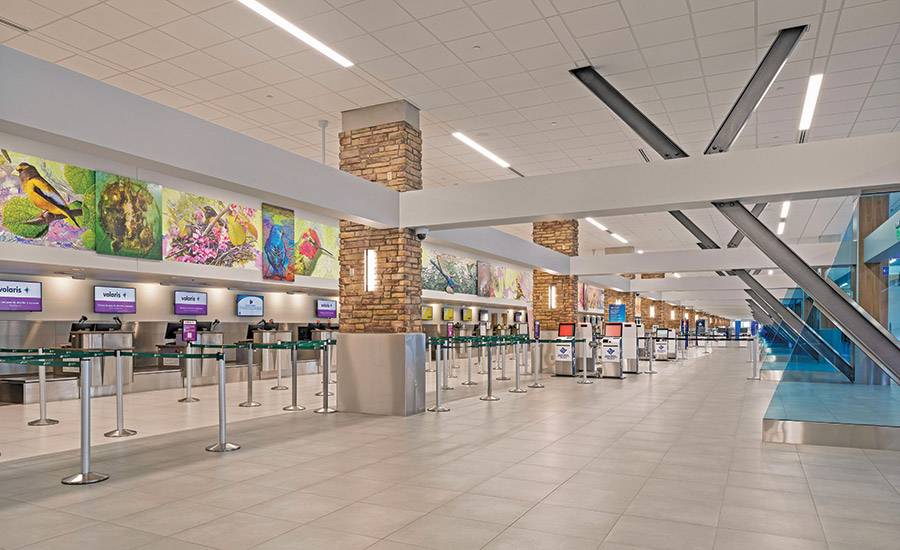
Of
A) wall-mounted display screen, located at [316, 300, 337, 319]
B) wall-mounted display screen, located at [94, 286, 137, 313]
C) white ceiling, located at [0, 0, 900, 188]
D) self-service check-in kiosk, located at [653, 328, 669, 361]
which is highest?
white ceiling, located at [0, 0, 900, 188]

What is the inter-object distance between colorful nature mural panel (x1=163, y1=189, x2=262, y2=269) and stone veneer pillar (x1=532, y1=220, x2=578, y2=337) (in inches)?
292

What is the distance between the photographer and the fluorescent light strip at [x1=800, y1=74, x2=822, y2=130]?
8516mm

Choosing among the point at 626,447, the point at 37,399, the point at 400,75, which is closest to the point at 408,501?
the point at 626,447

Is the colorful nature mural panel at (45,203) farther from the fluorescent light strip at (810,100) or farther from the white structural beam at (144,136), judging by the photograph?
the fluorescent light strip at (810,100)

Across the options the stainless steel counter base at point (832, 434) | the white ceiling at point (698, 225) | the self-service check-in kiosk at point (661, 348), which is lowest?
the self-service check-in kiosk at point (661, 348)

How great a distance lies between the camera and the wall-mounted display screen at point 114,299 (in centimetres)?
1265

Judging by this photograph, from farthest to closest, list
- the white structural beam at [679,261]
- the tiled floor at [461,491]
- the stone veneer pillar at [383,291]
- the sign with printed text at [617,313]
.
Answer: the sign with printed text at [617,313], the white structural beam at [679,261], the stone veneer pillar at [383,291], the tiled floor at [461,491]

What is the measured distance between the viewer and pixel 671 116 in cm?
1008

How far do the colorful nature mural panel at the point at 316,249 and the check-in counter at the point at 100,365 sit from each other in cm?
478

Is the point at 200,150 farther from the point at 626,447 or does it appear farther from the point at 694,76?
the point at 694,76

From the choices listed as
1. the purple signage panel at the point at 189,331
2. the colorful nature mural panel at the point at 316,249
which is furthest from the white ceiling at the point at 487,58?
the colorful nature mural panel at the point at 316,249

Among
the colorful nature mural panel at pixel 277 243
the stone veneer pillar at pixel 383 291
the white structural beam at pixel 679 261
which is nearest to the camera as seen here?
the stone veneer pillar at pixel 383 291

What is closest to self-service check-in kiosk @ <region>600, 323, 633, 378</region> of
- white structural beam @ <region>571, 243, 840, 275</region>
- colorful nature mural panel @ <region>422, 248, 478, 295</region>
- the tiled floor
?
white structural beam @ <region>571, 243, 840, 275</region>

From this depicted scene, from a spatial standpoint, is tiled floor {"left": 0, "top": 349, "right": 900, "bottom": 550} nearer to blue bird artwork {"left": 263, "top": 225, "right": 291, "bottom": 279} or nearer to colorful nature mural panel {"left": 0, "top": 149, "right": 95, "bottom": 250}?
colorful nature mural panel {"left": 0, "top": 149, "right": 95, "bottom": 250}
